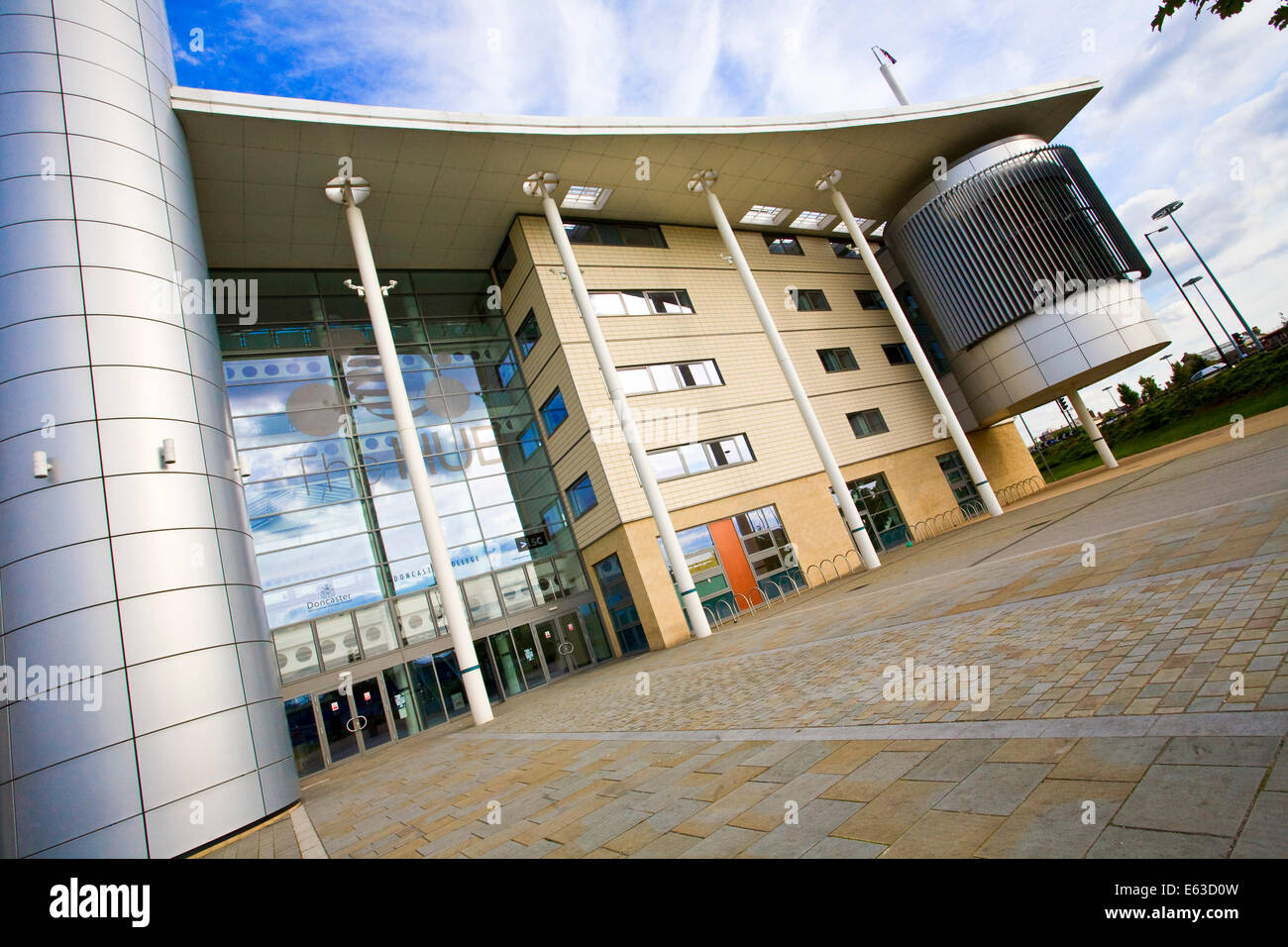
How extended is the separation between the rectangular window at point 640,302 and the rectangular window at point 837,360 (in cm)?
658

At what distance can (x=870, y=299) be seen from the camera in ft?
91.0

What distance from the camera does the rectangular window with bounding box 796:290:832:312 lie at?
25.2m

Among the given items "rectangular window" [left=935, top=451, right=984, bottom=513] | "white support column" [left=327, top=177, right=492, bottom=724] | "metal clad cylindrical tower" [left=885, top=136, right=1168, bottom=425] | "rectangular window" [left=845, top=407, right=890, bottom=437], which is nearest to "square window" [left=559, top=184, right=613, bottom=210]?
"white support column" [left=327, top=177, right=492, bottom=724]

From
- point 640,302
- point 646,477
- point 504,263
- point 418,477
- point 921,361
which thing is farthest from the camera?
point 921,361

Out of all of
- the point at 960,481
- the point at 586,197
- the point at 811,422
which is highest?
the point at 586,197

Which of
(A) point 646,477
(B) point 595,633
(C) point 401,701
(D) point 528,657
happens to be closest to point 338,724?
(C) point 401,701

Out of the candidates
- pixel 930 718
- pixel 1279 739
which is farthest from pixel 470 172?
pixel 1279 739

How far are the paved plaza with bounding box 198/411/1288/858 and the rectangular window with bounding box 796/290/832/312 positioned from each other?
1752 cm

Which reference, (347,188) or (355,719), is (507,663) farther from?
(347,188)

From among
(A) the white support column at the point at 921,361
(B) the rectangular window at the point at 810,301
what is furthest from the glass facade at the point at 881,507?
(B) the rectangular window at the point at 810,301

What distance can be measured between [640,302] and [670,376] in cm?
292

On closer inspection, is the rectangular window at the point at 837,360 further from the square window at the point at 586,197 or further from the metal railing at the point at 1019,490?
the square window at the point at 586,197

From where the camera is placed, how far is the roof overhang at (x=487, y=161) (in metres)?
14.0
